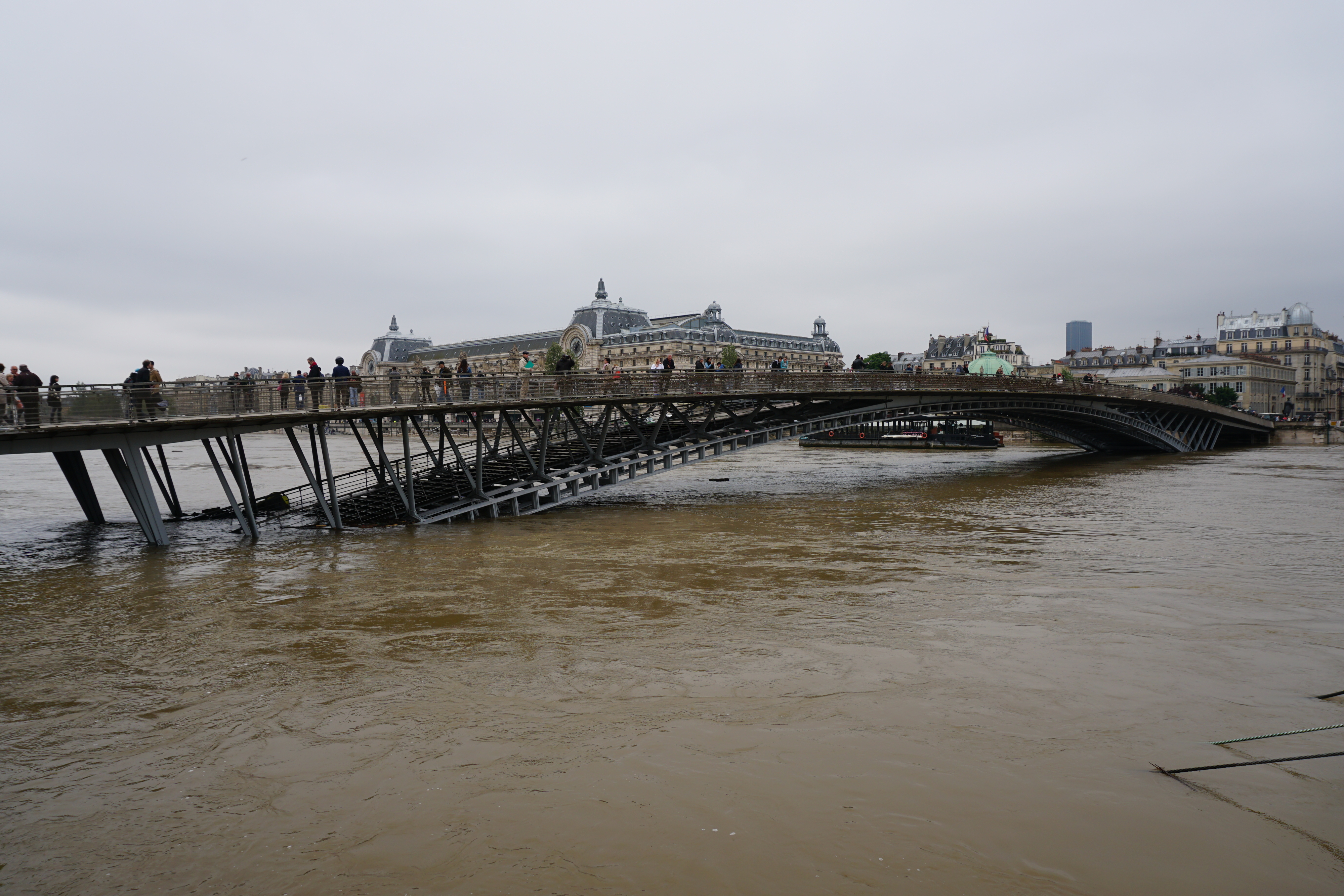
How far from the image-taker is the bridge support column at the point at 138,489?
18828 mm

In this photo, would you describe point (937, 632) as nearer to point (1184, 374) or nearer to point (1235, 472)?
point (1235, 472)

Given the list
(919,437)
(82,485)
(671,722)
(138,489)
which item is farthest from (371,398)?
(919,437)

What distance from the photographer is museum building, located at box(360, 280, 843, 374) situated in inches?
5098

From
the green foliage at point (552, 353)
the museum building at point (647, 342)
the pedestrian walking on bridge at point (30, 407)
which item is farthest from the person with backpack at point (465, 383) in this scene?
the museum building at point (647, 342)

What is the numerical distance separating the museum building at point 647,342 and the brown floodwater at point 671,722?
343ft

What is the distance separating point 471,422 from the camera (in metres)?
30.5

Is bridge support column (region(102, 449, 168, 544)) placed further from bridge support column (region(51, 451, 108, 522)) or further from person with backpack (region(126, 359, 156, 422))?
bridge support column (region(51, 451, 108, 522))

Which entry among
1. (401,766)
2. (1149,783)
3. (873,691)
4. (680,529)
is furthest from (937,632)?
(680,529)

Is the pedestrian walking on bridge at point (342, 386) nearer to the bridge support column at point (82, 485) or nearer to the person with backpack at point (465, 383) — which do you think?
the person with backpack at point (465, 383)

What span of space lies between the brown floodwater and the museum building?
104521 millimetres

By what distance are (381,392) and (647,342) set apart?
359 feet

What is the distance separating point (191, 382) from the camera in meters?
18.7

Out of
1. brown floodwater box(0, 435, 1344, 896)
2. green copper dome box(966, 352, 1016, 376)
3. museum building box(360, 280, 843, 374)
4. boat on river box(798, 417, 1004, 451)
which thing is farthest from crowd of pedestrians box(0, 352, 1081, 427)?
museum building box(360, 280, 843, 374)

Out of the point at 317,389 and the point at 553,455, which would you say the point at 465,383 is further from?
the point at 553,455
